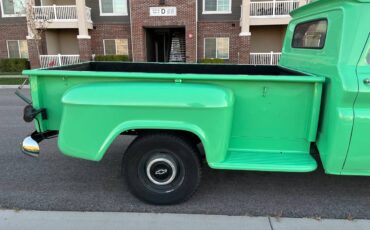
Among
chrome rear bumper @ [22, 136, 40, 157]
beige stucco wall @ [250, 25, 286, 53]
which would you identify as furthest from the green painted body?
beige stucco wall @ [250, 25, 286, 53]

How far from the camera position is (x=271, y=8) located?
17.6 meters

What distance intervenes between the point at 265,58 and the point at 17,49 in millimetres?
16325

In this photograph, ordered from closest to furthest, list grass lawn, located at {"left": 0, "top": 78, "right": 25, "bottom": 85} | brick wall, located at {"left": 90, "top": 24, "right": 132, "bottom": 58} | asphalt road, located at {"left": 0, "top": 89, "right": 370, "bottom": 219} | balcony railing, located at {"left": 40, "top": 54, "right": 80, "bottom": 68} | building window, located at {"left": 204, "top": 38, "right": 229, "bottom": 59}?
asphalt road, located at {"left": 0, "top": 89, "right": 370, "bottom": 219}
grass lawn, located at {"left": 0, "top": 78, "right": 25, "bottom": 85}
balcony railing, located at {"left": 40, "top": 54, "right": 80, "bottom": 68}
building window, located at {"left": 204, "top": 38, "right": 229, "bottom": 59}
brick wall, located at {"left": 90, "top": 24, "right": 132, "bottom": 58}

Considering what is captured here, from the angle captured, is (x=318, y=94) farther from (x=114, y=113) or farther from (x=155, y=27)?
(x=155, y=27)

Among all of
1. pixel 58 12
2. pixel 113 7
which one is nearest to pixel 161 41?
pixel 113 7

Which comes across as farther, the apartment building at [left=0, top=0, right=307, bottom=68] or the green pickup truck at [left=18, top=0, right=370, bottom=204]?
the apartment building at [left=0, top=0, right=307, bottom=68]

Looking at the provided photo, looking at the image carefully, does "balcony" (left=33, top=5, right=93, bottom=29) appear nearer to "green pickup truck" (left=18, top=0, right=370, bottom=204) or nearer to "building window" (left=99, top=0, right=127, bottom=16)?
"building window" (left=99, top=0, right=127, bottom=16)

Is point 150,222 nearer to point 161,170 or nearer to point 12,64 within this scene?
point 161,170

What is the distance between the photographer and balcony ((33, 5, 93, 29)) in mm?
17969

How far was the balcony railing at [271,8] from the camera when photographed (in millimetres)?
17328

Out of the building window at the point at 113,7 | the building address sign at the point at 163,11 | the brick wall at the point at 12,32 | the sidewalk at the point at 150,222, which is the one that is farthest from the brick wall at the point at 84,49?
the sidewalk at the point at 150,222

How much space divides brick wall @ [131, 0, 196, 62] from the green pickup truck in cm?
1483

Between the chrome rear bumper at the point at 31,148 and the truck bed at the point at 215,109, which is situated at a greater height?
the truck bed at the point at 215,109

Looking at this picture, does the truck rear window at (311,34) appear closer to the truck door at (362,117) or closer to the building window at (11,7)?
the truck door at (362,117)
